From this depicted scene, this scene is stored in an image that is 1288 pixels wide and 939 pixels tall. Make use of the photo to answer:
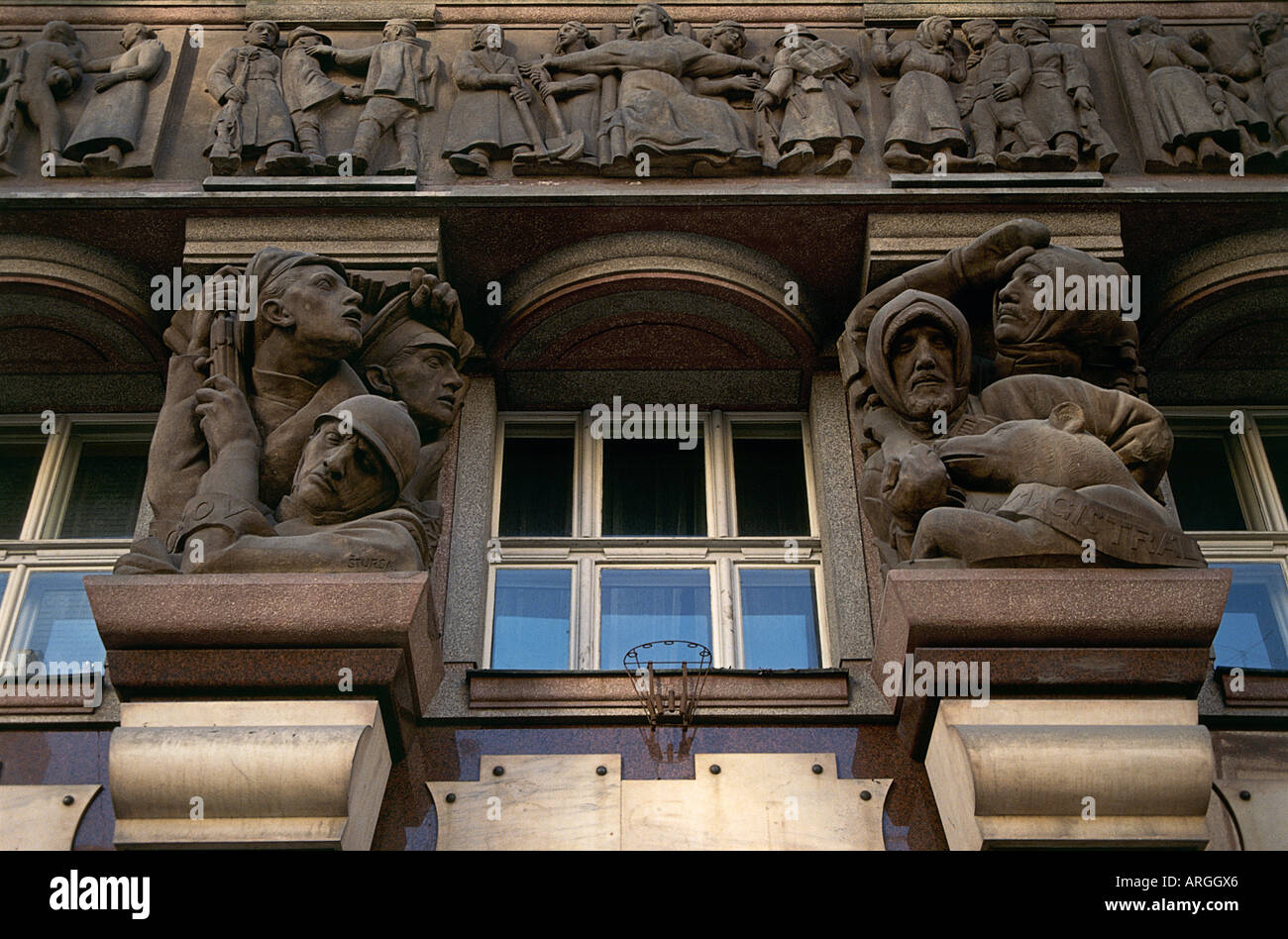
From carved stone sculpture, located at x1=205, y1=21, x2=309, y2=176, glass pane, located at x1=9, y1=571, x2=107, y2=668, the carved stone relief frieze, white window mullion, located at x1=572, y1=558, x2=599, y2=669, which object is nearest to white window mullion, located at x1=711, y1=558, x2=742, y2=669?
white window mullion, located at x1=572, y1=558, x2=599, y2=669

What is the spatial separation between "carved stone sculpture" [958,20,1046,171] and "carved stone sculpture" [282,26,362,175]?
152 inches

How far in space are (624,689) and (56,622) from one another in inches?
129

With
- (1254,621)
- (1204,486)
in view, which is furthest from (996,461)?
(1204,486)

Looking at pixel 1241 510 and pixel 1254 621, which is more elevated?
pixel 1241 510

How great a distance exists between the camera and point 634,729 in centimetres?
762

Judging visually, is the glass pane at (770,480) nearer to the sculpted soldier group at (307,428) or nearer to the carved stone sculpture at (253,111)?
the sculpted soldier group at (307,428)

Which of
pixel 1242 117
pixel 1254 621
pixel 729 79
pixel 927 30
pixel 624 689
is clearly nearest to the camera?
pixel 624 689

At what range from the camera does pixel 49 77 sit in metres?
9.88

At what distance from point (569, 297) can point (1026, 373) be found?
8.78 feet

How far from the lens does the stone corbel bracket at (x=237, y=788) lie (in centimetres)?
647

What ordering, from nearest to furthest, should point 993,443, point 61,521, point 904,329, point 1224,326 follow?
1. point 993,443
2. point 904,329
3. point 61,521
4. point 1224,326

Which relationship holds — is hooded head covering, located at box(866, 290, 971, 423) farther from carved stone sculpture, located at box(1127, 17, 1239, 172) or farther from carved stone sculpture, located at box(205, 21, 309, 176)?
carved stone sculpture, located at box(205, 21, 309, 176)

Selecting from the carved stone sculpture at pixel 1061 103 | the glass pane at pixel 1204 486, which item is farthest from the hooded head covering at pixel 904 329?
the glass pane at pixel 1204 486

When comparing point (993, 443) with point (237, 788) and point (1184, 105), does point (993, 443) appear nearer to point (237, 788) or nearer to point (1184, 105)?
point (1184, 105)
